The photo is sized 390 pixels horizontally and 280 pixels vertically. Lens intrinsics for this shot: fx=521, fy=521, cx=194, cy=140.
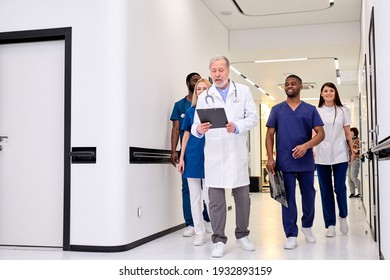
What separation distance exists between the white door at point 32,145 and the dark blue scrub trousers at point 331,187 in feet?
8.13

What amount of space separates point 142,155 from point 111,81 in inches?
30.4

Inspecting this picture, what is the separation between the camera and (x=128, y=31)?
4.45 meters

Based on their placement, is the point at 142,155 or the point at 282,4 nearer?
the point at 142,155

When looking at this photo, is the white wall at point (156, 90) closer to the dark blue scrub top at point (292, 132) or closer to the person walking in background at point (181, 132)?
the person walking in background at point (181, 132)

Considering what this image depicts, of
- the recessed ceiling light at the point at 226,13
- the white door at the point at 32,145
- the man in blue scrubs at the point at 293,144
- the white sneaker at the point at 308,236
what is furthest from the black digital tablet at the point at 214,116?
the recessed ceiling light at the point at 226,13

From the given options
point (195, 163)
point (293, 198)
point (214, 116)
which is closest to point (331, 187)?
point (293, 198)

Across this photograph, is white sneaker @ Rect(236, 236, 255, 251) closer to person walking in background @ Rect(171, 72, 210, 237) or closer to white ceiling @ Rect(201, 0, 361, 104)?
person walking in background @ Rect(171, 72, 210, 237)

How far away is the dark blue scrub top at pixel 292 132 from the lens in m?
4.42

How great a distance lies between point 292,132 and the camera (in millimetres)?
4441

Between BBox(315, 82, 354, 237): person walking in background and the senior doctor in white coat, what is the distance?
4.07 feet

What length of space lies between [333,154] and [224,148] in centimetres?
148

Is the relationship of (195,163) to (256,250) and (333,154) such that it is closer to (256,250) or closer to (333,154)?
(256,250)

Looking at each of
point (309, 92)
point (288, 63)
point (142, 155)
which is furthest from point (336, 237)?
point (309, 92)
